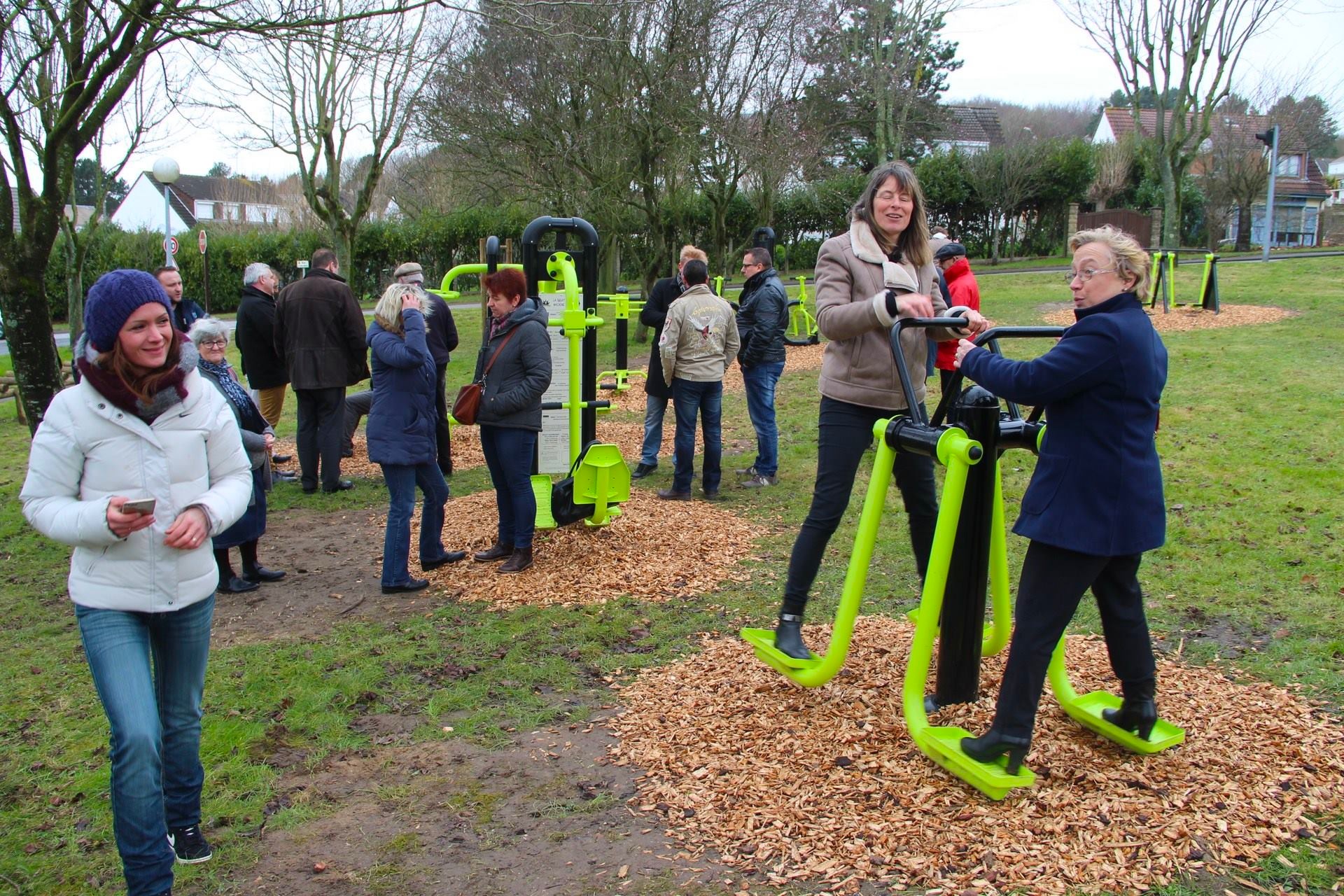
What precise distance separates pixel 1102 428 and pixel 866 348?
106 centimetres

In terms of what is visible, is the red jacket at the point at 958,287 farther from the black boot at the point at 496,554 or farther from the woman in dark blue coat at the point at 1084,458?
the woman in dark blue coat at the point at 1084,458

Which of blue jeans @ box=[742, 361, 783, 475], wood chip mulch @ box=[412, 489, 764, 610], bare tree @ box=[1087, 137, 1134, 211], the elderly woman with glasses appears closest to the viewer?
the elderly woman with glasses

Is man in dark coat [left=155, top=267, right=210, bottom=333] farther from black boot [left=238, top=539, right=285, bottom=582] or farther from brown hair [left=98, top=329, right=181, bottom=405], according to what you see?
brown hair [left=98, top=329, right=181, bottom=405]

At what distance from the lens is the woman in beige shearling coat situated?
12.6 feet

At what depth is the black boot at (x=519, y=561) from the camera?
6125 millimetres

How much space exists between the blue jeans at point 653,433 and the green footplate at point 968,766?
A: 5.55 m

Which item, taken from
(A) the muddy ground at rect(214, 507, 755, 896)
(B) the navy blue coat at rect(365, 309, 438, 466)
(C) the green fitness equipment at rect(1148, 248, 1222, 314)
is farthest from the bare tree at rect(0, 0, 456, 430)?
(C) the green fitness equipment at rect(1148, 248, 1222, 314)

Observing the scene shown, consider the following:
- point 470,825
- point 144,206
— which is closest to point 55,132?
point 470,825

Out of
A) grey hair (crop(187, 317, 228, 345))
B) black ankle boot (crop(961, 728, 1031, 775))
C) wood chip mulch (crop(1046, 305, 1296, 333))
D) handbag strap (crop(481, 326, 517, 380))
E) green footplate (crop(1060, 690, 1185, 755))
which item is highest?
grey hair (crop(187, 317, 228, 345))

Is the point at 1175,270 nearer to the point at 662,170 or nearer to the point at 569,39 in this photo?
the point at 662,170

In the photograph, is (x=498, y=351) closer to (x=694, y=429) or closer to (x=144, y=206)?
(x=694, y=429)

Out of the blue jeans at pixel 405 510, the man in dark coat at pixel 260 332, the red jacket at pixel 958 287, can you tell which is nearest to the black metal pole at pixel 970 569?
the blue jeans at pixel 405 510

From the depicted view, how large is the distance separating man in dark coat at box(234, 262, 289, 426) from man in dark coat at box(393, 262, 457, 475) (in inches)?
48.1

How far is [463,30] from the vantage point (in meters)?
15.8
